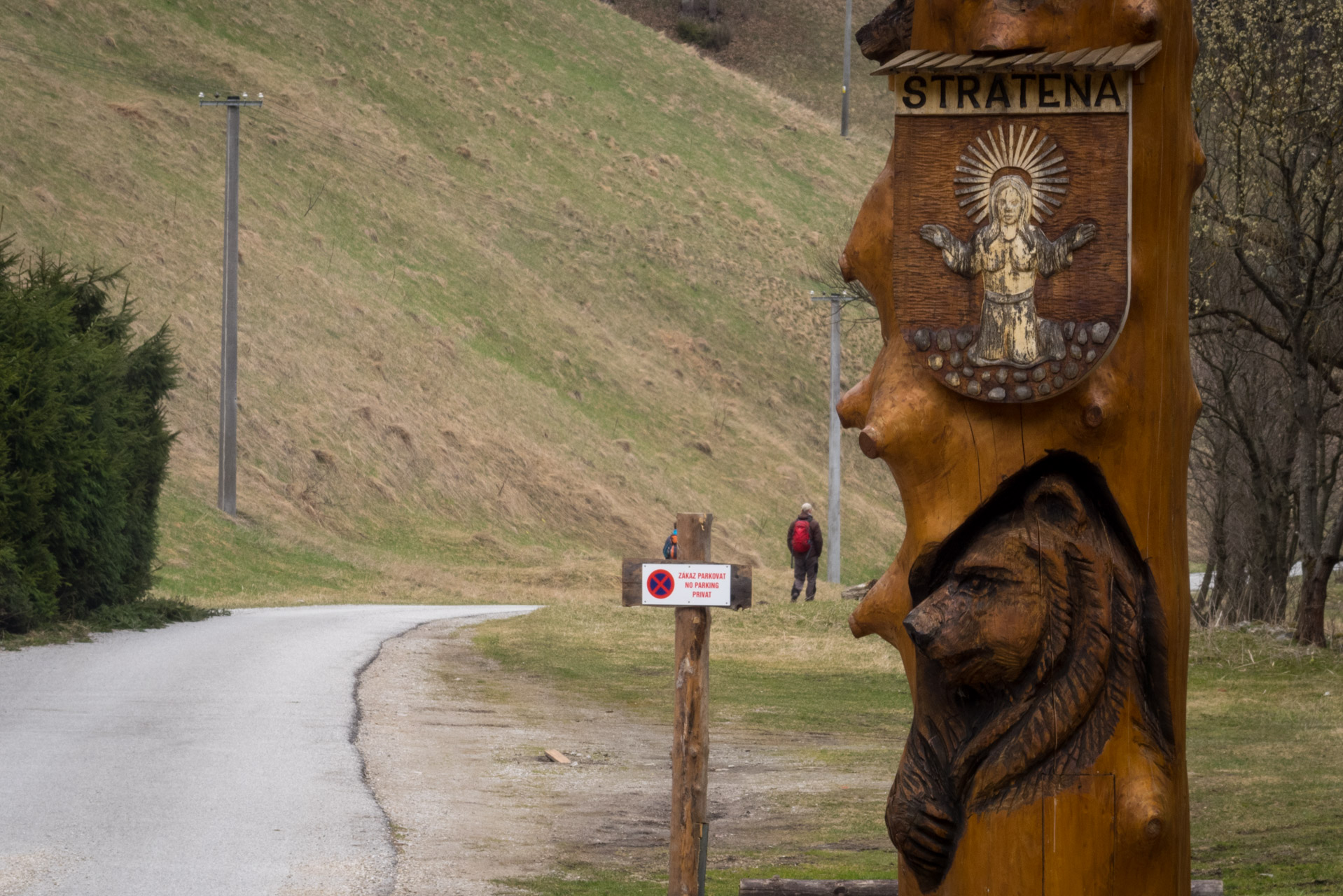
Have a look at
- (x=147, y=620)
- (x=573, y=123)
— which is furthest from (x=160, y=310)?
(x=573, y=123)

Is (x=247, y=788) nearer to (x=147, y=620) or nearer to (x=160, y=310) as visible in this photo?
(x=147, y=620)

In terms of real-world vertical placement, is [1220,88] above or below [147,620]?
above

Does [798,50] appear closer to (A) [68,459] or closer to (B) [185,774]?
(A) [68,459]

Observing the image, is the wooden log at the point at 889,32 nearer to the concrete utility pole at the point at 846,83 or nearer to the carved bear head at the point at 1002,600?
the carved bear head at the point at 1002,600

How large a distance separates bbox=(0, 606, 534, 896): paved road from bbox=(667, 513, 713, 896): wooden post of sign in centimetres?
163

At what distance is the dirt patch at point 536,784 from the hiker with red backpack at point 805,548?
12.3m

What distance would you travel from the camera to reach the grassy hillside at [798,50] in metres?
81.6

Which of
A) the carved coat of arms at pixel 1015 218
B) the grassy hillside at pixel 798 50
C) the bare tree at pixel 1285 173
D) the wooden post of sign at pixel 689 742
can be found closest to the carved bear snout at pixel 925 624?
the carved coat of arms at pixel 1015 218

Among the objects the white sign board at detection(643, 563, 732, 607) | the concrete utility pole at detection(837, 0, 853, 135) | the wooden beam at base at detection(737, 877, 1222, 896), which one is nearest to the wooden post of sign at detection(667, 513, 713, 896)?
the white sign board at detection(643, 563, 732, 607)

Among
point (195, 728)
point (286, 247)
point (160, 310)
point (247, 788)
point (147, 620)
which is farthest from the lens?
point (286, 247)

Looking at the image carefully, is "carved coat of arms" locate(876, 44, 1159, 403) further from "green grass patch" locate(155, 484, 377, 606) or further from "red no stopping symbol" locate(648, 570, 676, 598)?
"green grass patch" locate(155, 484, 377, 606)

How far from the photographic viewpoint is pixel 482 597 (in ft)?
104

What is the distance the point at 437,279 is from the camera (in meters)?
46.5

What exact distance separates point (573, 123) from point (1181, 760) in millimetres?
58225
